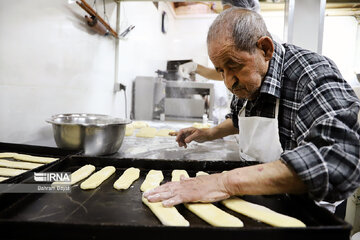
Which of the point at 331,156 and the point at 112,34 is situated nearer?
the point at 331,156

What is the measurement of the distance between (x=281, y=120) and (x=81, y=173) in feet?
3.47

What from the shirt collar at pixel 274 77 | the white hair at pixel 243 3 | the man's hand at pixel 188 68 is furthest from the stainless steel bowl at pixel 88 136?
the man's hand at pixel 188 68

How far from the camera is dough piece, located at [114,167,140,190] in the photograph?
42.9 inches

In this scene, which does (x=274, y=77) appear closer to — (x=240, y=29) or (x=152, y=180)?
(x=240, y=29)

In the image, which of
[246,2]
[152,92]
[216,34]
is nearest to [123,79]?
[152,92]

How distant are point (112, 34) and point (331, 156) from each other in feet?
8.91

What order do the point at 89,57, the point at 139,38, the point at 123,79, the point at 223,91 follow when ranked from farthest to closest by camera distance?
the point at 223,91
the point at 139,38
the point at 123,79
the point at 89,57

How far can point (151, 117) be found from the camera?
3678mm

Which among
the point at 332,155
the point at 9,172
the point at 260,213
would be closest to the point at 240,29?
the point at 332,155

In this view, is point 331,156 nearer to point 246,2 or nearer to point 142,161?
point 142,161

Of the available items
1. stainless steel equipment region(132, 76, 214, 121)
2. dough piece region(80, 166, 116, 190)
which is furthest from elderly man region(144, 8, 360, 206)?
stainless steel equipment region(132, 76, 214, 121)

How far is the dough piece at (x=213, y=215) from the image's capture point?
0.79 metres

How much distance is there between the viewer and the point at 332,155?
79 cm

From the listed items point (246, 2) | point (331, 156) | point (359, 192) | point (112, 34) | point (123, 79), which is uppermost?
point (246, 2)
